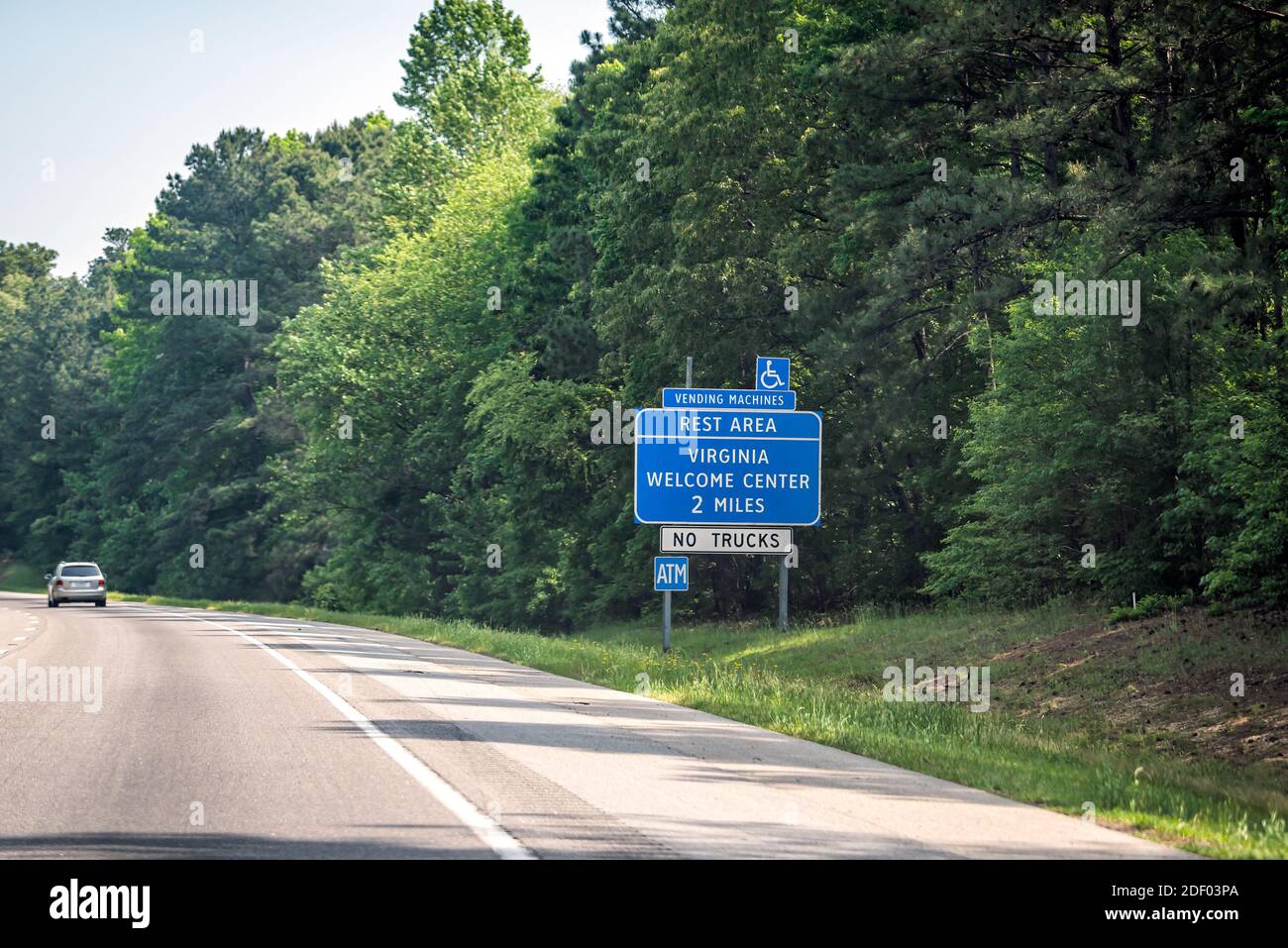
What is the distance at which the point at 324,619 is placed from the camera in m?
49.2

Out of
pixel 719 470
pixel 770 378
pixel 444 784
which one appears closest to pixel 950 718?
pixel 444 784

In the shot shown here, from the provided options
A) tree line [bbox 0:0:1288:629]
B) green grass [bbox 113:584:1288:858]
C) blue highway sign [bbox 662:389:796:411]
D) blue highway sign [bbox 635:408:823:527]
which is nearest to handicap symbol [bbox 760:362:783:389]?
blue highway sign [bbox 662:389:796:411]

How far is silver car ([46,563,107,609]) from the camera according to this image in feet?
→ 183

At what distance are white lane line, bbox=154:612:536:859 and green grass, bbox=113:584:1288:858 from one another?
4142 mm

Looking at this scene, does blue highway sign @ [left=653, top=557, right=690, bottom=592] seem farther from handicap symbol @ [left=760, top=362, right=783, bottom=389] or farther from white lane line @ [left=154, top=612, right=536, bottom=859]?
white lane line @ [left=154, top=612, right=536, bottom=859]

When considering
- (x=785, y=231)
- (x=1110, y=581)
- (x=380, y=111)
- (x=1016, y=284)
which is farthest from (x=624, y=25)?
(x=380, y=111)

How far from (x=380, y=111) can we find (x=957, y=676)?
3763 inches

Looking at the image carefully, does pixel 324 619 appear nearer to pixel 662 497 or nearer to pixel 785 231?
pixel 785 231

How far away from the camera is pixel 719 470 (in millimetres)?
29047

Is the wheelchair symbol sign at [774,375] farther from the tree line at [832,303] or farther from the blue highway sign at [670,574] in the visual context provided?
the blue highway sign at [670,574]

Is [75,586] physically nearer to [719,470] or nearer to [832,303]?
[832,303]

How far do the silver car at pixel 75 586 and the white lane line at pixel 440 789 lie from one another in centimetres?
3990

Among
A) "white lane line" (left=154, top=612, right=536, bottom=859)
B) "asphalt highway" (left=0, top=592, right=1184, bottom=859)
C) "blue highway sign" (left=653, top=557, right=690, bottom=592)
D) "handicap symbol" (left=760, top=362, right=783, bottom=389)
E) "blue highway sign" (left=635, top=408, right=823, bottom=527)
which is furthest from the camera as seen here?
"handicap symbol" (left=760, top=362, right=783, bottom=389)

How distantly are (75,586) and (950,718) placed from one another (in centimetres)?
4460
